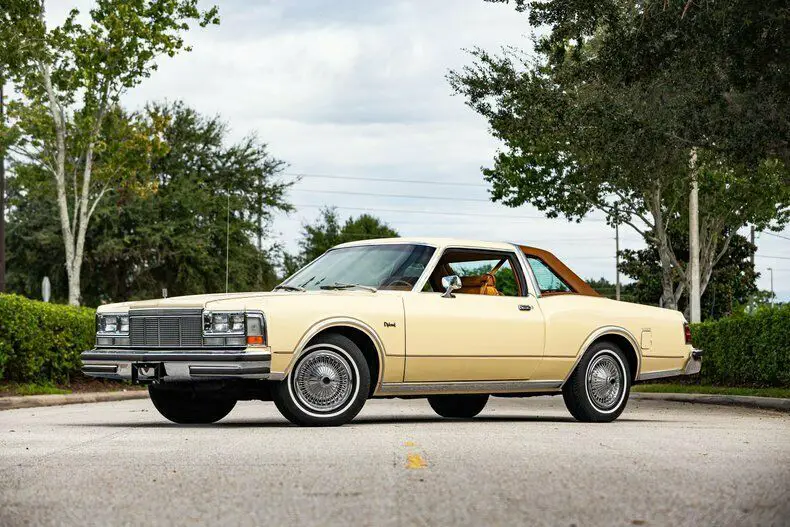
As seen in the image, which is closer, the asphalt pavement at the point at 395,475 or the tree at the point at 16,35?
the asphalt pavement at the point at 395,475

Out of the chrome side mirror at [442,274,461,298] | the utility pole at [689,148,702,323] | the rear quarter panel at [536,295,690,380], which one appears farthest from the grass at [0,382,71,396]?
the utility pole at [689,148,702,323]

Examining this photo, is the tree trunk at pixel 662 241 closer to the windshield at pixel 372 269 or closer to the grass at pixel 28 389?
the grass at pixel 28 389

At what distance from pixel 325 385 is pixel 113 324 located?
2.26 m

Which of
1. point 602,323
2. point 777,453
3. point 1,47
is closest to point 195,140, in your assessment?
point 1,47

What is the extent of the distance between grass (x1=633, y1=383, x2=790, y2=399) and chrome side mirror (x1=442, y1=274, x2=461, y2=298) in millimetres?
9340

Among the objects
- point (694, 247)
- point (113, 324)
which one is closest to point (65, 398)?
point (113, 324)

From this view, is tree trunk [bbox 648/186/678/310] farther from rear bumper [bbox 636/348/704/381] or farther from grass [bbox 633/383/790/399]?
rear bumper [bbox 636/348/704/381]

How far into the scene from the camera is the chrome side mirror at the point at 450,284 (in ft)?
38.8

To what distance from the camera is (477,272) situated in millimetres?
13148

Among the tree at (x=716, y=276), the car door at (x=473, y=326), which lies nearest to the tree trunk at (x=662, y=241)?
the tree at (x=716, y=276)

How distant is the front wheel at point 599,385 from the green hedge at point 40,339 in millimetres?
10667

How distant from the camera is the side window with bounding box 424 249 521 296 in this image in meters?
12.8

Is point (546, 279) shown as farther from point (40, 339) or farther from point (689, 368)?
point (40, 339)

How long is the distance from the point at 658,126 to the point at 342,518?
17.1 meters
